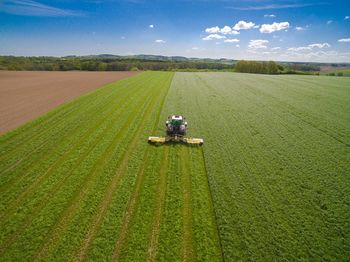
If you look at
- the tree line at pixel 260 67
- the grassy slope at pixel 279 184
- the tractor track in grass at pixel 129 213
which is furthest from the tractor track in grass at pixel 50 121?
the tree line at pixel 260 67

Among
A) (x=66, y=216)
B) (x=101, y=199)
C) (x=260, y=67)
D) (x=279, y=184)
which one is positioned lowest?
(x=66, y=216)

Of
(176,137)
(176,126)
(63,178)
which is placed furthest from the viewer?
(176,137)

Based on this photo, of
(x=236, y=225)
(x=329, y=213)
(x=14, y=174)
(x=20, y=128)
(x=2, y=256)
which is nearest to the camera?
(x=2, y=256)

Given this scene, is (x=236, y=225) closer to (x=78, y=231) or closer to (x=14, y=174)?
(x=78, y=231)

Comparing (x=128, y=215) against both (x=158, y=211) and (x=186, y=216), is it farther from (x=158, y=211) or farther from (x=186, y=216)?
(x=186, y=216)

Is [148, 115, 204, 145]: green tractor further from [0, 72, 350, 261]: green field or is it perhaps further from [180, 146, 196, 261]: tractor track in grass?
[180, 146, 196, 261]: tractor track in grass

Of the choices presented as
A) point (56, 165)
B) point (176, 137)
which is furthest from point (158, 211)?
point (176, 137)

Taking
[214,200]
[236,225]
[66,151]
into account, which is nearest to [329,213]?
[236,225]

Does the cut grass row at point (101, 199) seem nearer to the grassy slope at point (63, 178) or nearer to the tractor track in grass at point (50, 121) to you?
the grassy slope at point (63, 178)
